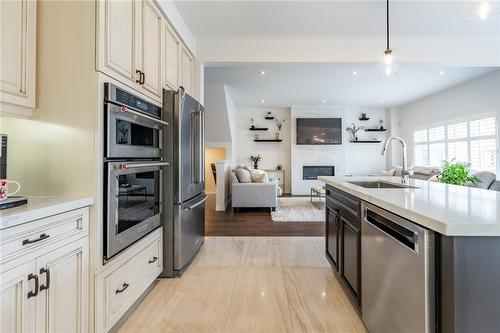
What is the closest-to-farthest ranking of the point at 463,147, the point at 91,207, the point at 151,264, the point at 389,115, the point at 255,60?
the point at 91,207
the point at 151,264
the point at 255,60
the point at 463,147
the point at 389,115

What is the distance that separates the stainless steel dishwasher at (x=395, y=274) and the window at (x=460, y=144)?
211 inches

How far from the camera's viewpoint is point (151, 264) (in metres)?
2.09

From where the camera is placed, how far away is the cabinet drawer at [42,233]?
966 mm

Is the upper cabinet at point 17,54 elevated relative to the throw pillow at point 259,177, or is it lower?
elevated

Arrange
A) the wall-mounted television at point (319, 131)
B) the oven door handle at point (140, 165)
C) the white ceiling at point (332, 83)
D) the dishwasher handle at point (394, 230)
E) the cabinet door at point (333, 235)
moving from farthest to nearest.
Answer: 1. the wall-mounted television at point (319, 131)
2. the white ceiling at point (332, 83)
3. the cabinet door at point (333, 235)
4. the oven door handle at point (140, 165)
5. the dishwasher handle at point (394, 230)

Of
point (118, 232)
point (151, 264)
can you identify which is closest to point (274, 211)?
point (151, 264)

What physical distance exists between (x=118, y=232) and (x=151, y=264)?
0.64 m

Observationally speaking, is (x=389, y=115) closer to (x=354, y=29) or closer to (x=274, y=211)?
(x=274, y=211)

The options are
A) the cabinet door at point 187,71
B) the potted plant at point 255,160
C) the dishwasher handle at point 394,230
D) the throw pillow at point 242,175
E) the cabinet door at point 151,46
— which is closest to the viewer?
the dishwasher handle at point 394,230

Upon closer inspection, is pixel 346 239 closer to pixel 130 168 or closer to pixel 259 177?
pixel 130 168

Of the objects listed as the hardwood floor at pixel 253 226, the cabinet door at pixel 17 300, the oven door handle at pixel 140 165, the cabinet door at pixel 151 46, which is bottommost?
the hardwood floor at pixel 253 226

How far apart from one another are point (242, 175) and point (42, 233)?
4.56 metres

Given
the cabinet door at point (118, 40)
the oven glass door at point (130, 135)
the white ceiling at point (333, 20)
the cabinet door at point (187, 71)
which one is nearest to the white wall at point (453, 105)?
the white ceiling at point (333, 20)

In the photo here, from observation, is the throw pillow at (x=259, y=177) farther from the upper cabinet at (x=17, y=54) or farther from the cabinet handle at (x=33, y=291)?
the cabinet handle at (x=33, y=291)
